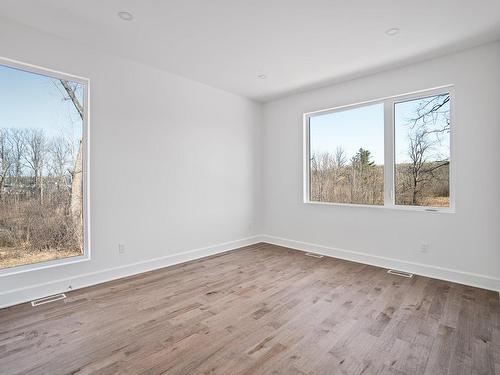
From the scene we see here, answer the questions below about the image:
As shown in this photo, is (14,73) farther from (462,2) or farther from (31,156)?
(462,2)

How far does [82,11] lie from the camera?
94.9 inches

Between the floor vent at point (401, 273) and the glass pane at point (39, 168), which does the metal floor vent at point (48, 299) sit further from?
the floor vent at point (401, 273)

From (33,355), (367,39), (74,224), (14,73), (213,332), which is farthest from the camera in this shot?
(74,224)

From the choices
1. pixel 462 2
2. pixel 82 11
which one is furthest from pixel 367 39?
pixel 82 11

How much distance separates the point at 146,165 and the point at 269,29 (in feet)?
7.39

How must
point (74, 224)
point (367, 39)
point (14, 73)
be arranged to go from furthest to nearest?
1. point (74, 224)
2. point (367, 39)
3. point (14, 73)

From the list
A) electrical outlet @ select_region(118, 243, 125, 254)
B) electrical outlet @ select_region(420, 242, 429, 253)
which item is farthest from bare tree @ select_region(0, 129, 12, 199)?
electrical outlet @ select_region(420, 242, 429, 253)

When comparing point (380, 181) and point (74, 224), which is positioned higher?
point (380, 181)

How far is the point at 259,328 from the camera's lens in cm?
221

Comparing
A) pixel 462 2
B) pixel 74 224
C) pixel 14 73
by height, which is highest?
pixel 462 2

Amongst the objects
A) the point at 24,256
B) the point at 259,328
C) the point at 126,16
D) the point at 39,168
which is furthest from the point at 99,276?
the point at 126,16

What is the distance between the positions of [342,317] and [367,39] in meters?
2.84

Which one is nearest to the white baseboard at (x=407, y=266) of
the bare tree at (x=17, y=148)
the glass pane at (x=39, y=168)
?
the glass pane at (x=39, y=168)

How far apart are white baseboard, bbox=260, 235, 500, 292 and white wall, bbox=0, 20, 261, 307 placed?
1296 millimetres
